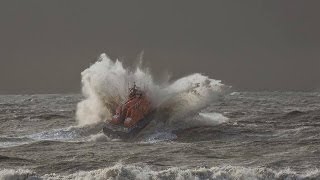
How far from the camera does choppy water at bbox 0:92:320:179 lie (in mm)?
20016

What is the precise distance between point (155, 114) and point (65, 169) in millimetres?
17135

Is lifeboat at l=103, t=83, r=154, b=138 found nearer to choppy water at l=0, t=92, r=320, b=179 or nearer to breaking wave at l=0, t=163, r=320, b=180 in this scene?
choppy water at l=0, t=92, r=320, b=179

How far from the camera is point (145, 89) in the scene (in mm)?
42281

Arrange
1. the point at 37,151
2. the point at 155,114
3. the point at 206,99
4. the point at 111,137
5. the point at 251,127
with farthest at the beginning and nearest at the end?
the point at 206,99 → the point at 155,114 → the point at 251,127 → the point at 111,137 → the point at 37,151

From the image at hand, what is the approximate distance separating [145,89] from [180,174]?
2269 cm

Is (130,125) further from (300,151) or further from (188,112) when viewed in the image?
(300,151)

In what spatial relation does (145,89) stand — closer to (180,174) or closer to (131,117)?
(131,117)

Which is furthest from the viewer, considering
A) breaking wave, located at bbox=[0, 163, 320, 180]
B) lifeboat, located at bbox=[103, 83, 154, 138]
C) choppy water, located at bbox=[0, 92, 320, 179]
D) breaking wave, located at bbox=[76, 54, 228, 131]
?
breaking wave, located at bbox=[76, 54, 228, 131]

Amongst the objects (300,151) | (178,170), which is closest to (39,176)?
(178,170)

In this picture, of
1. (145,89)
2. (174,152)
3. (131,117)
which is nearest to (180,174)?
(174,152)

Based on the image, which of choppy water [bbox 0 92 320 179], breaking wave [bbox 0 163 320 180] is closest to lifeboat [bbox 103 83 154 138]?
choppy water [bbox 0 92 320 179]

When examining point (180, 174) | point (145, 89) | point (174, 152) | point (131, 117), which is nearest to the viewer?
point (180, 174)

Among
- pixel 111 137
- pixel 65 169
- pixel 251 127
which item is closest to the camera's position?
pixel 65 169

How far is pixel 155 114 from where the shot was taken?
3881 cm
